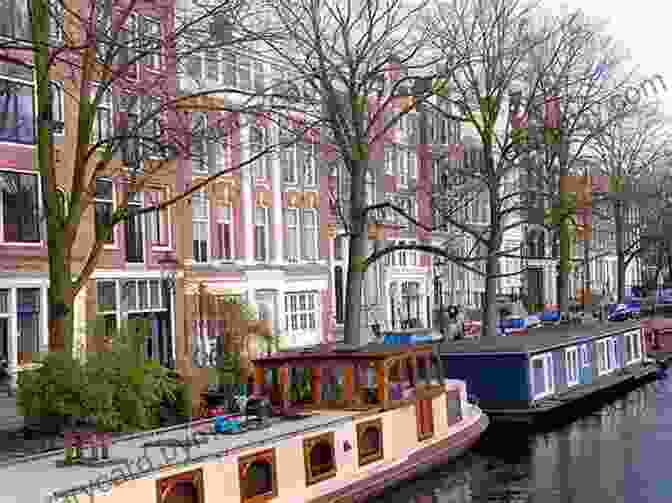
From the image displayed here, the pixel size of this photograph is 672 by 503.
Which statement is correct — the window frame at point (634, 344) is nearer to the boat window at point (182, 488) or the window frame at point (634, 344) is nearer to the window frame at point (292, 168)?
the window frame at point (292, 168)

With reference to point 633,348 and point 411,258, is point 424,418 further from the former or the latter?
point 411,258

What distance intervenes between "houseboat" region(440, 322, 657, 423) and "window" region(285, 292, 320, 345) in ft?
42.4

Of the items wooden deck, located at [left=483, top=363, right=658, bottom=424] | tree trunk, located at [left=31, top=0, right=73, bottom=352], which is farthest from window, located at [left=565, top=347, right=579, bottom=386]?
tree trunk, located at [left=31, top=0, right=73, bottom=352]

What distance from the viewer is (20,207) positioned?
28625 millimetres

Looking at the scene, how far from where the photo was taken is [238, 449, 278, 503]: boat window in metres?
13.9

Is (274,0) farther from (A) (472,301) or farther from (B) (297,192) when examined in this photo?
(A) (472,301)

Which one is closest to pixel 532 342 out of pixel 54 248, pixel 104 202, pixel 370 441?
pixel 370 441

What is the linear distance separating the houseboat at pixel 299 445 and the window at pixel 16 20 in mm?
10057

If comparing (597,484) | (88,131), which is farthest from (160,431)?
(597,484)

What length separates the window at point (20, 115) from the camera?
91.6ft

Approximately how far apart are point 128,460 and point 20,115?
18.2 m

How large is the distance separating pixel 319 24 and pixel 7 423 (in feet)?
40.8

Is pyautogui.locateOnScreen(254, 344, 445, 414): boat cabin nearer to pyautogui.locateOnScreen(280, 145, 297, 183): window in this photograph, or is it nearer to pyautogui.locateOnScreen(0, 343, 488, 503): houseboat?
pyautogui.locateOnScreen(0, 343, 488, 503): houseboat

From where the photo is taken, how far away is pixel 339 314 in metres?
48.8
